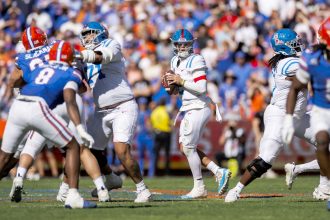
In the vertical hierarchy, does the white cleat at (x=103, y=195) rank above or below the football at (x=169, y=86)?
below

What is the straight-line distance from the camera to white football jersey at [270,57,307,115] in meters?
10.5

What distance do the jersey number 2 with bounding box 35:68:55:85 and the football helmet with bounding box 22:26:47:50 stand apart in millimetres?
1548

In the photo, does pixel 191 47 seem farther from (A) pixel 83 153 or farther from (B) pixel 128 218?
(B) pixel 128 218

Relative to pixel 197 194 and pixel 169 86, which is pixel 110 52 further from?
pixel 197 194

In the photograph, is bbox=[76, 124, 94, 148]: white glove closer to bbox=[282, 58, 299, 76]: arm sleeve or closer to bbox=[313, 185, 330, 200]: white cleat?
bbox=[282, 58, 299, 76]: arm sleeve

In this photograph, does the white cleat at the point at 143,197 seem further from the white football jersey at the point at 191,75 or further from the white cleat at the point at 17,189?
the white football jersey at the point at 191,75

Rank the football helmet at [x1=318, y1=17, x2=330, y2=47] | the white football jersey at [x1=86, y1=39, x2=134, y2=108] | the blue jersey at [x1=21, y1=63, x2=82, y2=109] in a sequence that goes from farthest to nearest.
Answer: the white football jersey at [x1=86, y1=39, x2=134, y2=108], the blue jersey at [x1=21, y1=63, x2=82, y2=109], the football helmet at [x1=318, y1=17, x2=330, y2=47]

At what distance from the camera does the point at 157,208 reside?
31.6 ft

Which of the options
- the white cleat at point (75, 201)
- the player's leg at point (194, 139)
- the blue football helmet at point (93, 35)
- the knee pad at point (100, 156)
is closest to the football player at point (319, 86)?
the white cleat at point (75, 201)

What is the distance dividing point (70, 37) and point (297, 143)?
19.1 feet

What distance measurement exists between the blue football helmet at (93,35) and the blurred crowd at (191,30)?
8929 millimetres

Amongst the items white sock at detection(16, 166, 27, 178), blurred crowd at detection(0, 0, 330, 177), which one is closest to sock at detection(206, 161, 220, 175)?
white sock at detection(16, 166, 27, 178)

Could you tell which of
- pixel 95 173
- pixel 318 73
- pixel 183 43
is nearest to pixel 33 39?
pixel 95 173

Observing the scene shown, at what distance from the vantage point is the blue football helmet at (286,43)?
1071 cm
